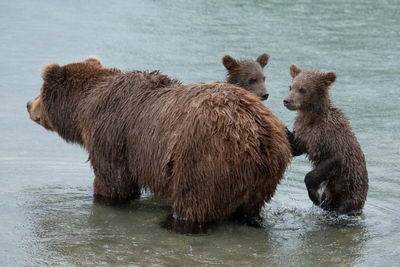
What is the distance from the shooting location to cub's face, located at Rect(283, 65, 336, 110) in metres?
7.01

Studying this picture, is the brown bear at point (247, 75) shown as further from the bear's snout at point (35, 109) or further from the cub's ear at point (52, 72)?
the bear's snout at point (35, 109)

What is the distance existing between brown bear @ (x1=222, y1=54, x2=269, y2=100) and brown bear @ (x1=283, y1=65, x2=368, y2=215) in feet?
2.18

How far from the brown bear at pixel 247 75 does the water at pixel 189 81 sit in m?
0.99

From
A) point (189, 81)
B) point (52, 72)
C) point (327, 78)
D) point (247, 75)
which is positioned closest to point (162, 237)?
point (52, 72)

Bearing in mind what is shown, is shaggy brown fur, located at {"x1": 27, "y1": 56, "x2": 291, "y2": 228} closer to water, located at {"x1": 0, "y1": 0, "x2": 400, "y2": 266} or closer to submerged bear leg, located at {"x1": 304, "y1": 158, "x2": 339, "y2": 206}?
water, located at {"x1": 0, "y1": 0, "x2": 400, "y2": 266}

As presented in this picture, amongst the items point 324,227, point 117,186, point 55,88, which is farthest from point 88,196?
point 324,227

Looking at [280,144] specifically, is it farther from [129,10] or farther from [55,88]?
[129,10]

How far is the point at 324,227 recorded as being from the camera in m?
6.58

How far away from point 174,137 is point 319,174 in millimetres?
1527

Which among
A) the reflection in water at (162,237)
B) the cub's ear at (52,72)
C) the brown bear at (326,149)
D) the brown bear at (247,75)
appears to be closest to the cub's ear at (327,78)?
the brown bear at (326,149)

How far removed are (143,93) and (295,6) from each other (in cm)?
936

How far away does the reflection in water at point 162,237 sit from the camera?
5.67 m

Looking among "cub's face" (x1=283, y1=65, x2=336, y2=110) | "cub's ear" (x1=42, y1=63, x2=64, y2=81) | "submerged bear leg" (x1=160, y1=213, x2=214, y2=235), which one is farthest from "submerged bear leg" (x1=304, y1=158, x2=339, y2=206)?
"cub's ear" (x1=42, y1=63, x2=64, y2=81)

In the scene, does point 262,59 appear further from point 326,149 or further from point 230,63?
point 326,149
